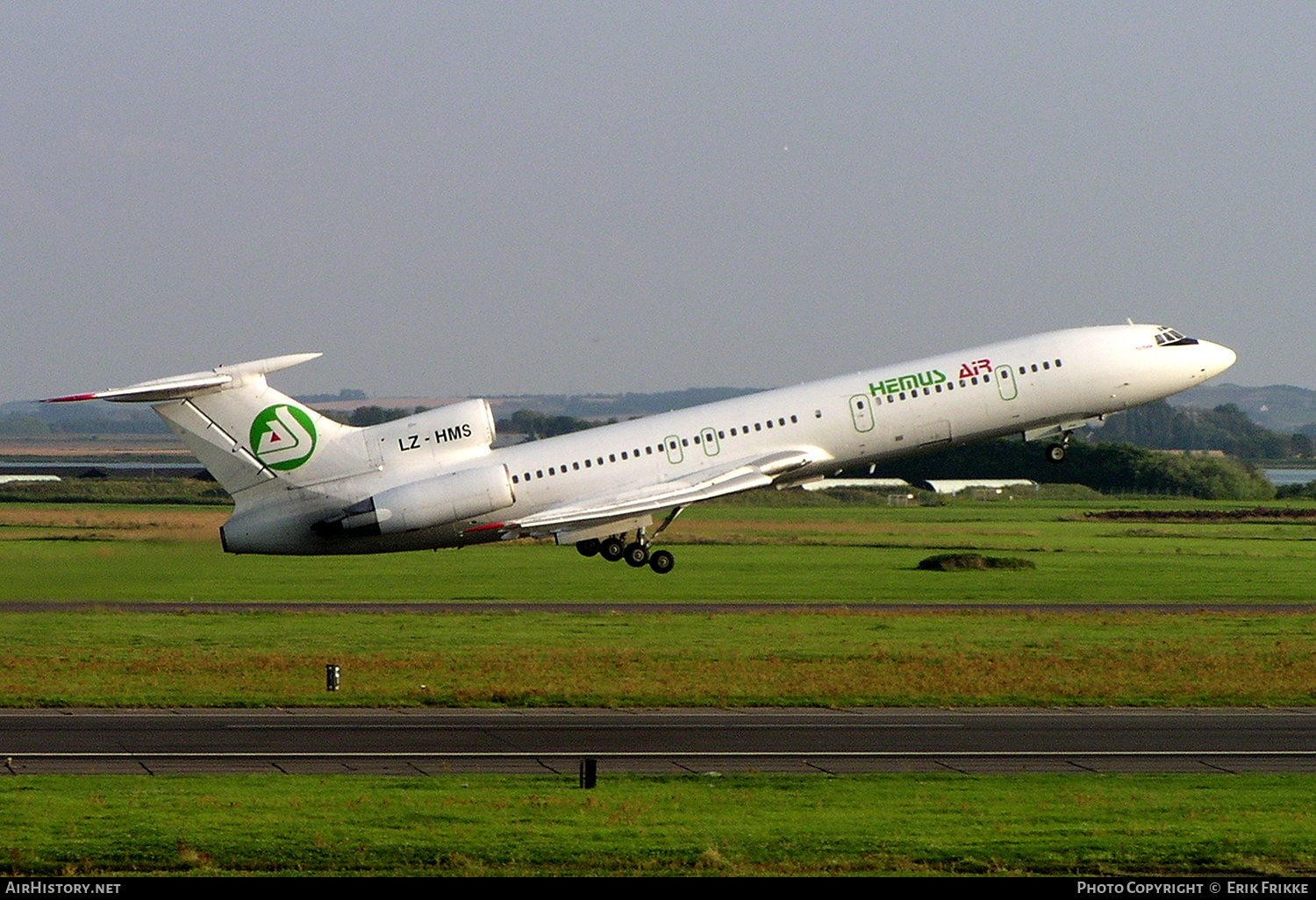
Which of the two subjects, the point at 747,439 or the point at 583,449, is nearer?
the point at 747,439

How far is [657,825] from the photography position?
83.3 feet

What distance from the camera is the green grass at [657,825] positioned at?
23.1 m

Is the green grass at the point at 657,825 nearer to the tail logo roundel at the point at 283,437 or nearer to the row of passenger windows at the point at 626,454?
the row of passenger windows at the point at 626,454

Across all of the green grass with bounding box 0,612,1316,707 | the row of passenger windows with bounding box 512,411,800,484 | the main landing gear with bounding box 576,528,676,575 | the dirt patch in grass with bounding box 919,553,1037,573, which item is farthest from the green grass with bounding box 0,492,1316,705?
the row of passenger windows with bounding box 512,411,800,484

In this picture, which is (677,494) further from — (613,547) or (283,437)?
(283,437)

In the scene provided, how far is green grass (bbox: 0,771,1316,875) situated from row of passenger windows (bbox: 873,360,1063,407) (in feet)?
58.1

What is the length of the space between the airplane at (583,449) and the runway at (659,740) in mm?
7426

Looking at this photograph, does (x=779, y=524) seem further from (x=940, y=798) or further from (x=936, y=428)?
(x=940, y=798)

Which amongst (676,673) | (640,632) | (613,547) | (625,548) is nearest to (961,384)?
(625,548)

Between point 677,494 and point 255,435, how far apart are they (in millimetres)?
11412

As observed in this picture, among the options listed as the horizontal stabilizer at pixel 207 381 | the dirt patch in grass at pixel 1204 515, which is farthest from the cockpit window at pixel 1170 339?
the dirt patch in grass at pixel 1204 515

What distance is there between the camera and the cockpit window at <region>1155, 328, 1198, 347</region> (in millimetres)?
48719

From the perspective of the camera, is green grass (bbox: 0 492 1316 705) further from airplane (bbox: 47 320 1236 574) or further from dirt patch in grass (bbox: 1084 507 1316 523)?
dirt patch in grass (bbox: 1084 507 1316 523)
